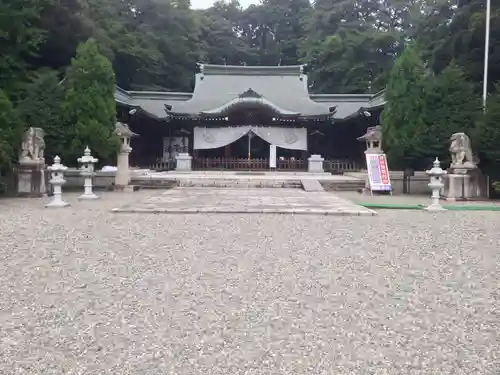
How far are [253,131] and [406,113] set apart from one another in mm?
10692

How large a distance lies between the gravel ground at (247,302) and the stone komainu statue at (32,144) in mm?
6725

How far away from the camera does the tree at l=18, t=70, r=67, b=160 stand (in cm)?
1473

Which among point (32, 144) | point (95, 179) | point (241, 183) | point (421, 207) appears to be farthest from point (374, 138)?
point (32, 144)

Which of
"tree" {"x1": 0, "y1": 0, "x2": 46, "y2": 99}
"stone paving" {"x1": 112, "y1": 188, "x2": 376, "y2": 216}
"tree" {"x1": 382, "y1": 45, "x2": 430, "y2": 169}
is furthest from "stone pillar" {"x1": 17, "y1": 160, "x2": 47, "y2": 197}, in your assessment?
"tree" {"x1": 382, "y1": 45, "x2": 430, "y2": 169}

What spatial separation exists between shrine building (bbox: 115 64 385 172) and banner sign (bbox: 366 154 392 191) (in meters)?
8.84

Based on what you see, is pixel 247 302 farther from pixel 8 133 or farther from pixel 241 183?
pixel 241 183

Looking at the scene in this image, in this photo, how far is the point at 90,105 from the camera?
15141 mm

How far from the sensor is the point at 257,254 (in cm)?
576

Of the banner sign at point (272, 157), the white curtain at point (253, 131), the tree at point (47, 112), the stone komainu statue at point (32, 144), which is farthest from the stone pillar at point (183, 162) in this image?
the stone komainu statue at point (32, 144)

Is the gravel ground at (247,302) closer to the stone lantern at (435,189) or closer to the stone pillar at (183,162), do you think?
the stone lantern at (435,189)

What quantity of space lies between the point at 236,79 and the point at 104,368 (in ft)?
89.5

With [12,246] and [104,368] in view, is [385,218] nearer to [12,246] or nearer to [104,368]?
[12,246]

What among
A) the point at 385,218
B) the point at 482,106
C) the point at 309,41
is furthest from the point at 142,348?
the point at 309,41

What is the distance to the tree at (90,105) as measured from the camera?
49.2 ft
